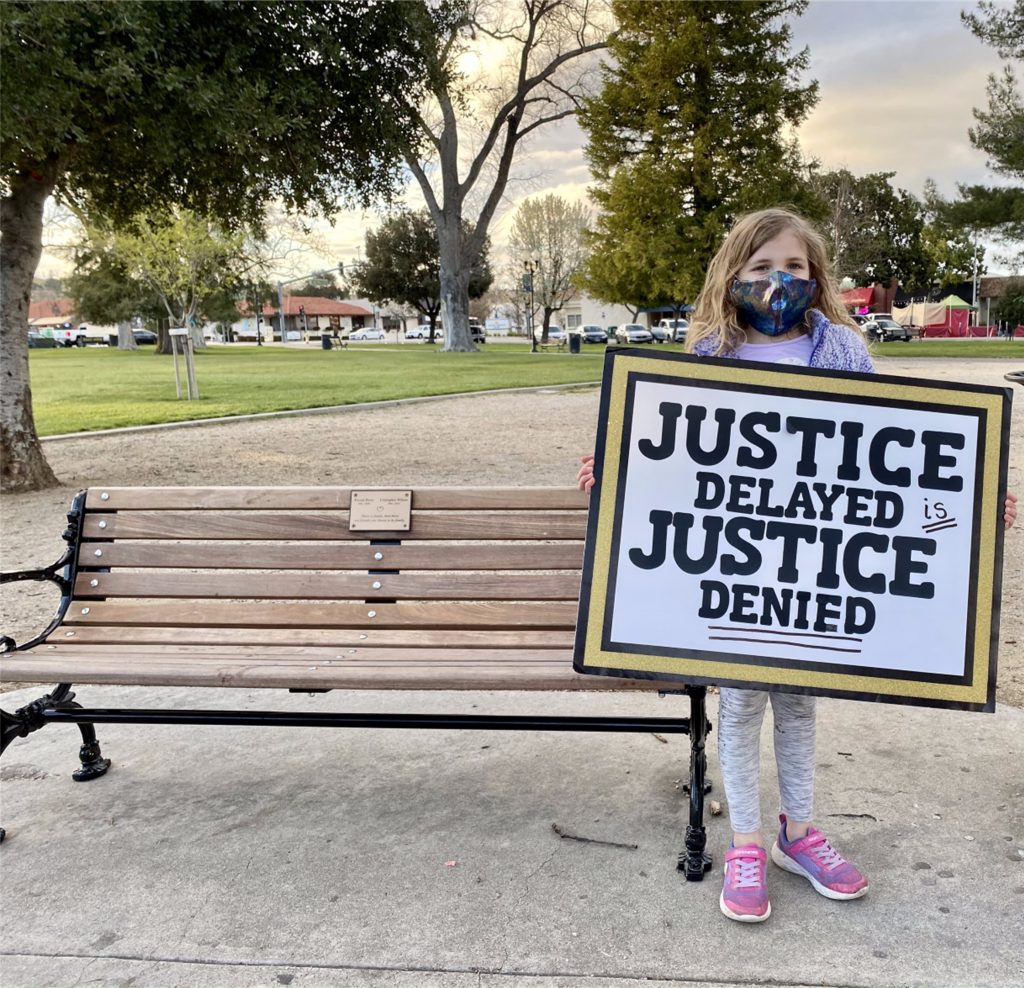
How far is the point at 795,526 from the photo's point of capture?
2.34 metres

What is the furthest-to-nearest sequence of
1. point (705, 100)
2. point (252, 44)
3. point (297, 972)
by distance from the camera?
1. point (705, 100)
2. point (252, 44)
3. point (297, 972)

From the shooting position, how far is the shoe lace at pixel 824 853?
2.44 meters

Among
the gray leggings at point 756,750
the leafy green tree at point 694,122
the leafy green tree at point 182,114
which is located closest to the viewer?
the gray leggings at point 756,750

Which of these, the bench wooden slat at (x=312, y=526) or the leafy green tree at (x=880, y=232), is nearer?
the bench wooden slat at (x=312, y=526)

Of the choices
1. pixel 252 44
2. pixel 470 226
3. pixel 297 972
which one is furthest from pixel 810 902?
pixel 470 226

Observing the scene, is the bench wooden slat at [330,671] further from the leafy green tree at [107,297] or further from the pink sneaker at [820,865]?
the leafy green tree at [107,297]

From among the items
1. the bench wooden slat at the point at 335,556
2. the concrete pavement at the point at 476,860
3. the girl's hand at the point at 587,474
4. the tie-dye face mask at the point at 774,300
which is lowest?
the concrete pavement at the point at 476,860

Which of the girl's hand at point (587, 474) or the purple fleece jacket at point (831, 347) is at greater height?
the purple fleece jacket at point (831, 347)

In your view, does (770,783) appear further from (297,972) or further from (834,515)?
(297,972)

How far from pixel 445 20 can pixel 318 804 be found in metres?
8.62

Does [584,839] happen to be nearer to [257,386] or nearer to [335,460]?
[335,460]

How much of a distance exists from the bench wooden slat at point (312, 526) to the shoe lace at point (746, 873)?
1.14 metres

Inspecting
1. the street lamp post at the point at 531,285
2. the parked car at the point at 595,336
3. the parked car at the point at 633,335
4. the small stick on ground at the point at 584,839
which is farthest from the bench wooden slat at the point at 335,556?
the parked car at the point at 595,336

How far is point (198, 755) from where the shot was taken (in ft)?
11.1
